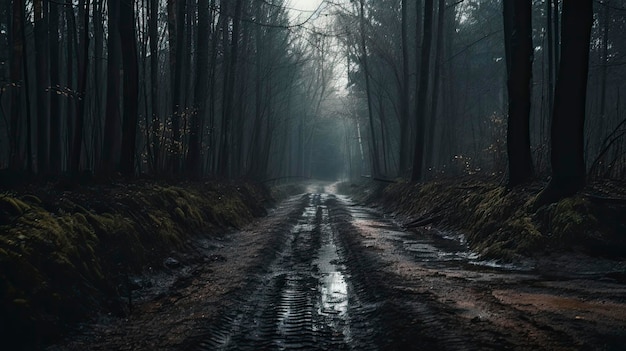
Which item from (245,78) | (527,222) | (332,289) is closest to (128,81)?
(332,289)

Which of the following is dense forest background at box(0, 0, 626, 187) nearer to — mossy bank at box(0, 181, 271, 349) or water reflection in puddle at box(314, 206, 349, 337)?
mossy bank at box(0, 181, 271, 349)

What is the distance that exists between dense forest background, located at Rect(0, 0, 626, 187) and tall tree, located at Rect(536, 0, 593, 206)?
0.09 m

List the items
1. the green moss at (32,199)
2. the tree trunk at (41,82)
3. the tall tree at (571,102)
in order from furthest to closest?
1. the tree trunk at (41,82)
2. the tall tree at (571,102)
3. the green moss at (32,199)

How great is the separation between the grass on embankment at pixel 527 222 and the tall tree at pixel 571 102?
637 mm

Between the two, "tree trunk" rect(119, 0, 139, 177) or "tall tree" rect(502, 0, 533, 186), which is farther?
"tree trunk" rect(119, 0, 139, 177)

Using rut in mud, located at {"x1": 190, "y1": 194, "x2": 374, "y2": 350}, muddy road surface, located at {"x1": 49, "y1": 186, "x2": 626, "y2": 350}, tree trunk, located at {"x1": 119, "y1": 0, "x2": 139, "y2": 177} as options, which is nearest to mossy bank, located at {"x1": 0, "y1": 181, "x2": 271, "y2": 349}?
muddy road surface, located at {"x1": 49, "y1": 186, "x2": 626, "y2": 350}

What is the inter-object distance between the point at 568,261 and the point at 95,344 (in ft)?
21.6

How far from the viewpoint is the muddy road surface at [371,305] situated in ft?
15.7

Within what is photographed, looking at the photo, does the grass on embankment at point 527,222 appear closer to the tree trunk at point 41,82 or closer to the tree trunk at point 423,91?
the tree trunk at point 423,91

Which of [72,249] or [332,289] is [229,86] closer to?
[332,289]

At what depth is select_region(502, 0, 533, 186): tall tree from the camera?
39.9ft

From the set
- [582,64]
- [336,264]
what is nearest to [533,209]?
[582,64]

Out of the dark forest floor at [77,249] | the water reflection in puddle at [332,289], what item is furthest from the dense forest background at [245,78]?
the water reflection in puddle at [332,289]

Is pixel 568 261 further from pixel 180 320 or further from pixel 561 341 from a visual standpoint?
pixel 180 320
